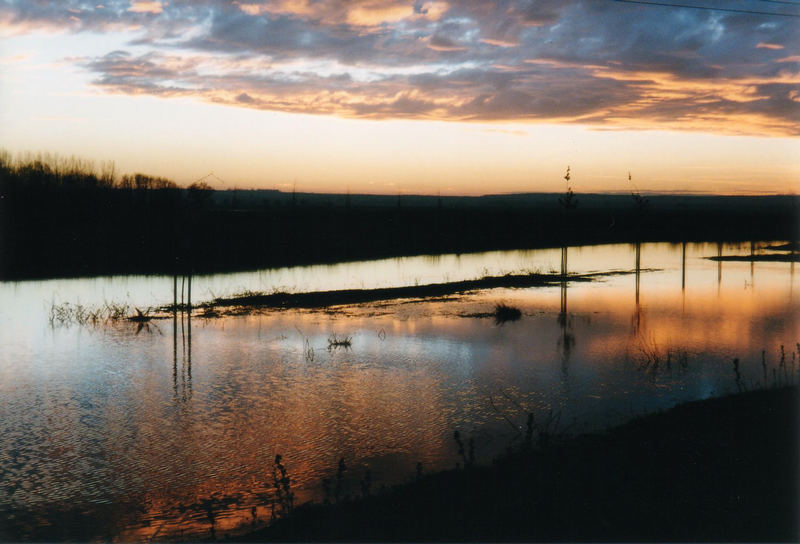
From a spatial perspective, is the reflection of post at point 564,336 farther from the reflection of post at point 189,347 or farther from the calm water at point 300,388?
the reflection of post at point 189,347

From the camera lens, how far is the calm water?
28.7ft

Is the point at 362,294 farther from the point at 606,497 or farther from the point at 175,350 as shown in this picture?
the point at 606,497

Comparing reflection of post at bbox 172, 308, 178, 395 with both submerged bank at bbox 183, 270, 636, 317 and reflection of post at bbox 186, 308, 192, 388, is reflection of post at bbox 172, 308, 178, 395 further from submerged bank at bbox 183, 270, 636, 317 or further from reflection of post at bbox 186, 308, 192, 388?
submerged bank at bbox 183, 270, 636, 317

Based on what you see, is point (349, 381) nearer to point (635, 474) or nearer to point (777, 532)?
point (635, 474)

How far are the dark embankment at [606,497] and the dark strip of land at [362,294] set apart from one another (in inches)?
683

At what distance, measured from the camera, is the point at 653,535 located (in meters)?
6.11

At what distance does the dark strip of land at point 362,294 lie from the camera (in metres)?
25.6

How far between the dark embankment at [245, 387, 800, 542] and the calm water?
1030 mm

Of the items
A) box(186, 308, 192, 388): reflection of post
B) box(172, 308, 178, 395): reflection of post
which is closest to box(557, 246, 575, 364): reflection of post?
box(186, 308, 192, 388): reflection of post

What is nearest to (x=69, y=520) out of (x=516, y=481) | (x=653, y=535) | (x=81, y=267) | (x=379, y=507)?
(x=379, y=507)

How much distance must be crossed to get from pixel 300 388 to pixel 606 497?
26.1 ft

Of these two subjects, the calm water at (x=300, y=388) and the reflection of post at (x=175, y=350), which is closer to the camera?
the calm water at (x=300, y=388)

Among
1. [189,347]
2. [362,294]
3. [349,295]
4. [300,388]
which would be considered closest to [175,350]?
[189,347]

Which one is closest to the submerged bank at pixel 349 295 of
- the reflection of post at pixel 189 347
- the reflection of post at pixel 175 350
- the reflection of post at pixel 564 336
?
the reflection of post at pixel 189 347
